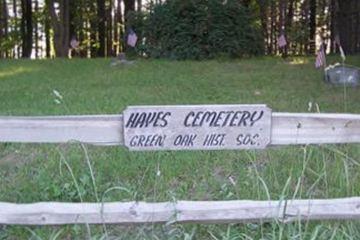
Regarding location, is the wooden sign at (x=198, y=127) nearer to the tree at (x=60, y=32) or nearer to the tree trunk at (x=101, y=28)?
the tree at (x=60, y=32)

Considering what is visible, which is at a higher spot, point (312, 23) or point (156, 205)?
point (156, 205)

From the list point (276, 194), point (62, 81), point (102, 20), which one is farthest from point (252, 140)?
point (102, 20)

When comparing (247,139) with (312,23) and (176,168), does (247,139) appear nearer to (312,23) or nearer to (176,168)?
(176,168)

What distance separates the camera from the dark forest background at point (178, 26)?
1222 centimetres

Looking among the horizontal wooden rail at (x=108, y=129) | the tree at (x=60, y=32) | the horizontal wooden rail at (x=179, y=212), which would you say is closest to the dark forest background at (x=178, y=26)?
the tree at (x=60, y=32)

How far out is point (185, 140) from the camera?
10.2ft

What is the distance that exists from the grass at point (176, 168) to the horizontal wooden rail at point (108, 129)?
1.01ft

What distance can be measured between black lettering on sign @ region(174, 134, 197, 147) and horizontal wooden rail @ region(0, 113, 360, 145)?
273 millimetres

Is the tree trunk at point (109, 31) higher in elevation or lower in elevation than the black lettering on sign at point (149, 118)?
lower

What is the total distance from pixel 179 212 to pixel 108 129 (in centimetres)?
55

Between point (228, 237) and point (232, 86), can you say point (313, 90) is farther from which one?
point (228, 237)

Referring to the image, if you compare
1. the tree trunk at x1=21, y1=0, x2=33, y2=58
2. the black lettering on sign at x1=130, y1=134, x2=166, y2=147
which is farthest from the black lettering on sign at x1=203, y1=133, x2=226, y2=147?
the tree trunk at x1=21, y1=0, x2=33, y2=58

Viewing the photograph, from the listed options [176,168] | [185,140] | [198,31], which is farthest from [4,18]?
[185,140]

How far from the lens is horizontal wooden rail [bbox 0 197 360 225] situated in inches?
114
